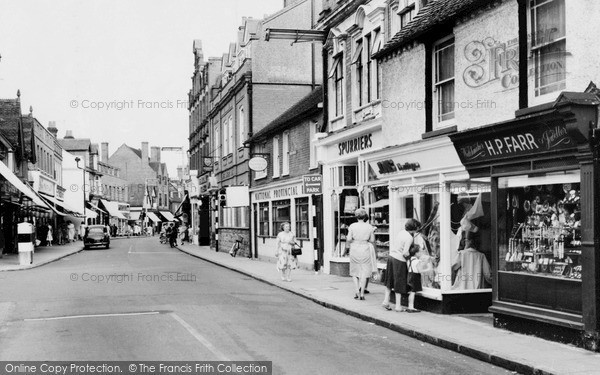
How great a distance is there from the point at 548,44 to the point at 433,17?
3.42 meters

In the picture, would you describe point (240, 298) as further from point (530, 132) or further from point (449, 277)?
point (530, 132)

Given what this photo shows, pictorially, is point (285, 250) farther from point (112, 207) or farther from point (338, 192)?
point (112, 207)

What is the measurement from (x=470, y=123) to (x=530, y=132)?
214 cm

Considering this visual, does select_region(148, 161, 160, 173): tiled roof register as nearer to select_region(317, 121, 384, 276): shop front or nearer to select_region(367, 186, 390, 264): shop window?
select_region(317, 121, 384, 276): shop front

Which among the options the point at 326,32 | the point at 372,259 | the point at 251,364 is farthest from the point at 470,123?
the point at 326,32

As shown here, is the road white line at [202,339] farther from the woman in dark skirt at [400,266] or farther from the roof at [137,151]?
the roof at [137,151]

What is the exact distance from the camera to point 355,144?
20.1m

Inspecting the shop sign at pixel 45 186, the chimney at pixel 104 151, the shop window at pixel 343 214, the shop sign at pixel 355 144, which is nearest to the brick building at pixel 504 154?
the shop sign at pixel 355 144

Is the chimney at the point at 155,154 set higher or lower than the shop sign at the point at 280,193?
higher

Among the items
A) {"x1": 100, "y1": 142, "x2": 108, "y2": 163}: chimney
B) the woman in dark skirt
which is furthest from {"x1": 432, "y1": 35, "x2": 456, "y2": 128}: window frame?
{"x1": 100, "y1": 142, "x2": 108, "y2": 163}: chimney

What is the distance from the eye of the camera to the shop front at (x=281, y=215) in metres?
24.9

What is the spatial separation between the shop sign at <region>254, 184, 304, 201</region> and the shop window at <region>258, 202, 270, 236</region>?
363mm

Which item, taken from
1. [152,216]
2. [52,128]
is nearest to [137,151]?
[152,216]

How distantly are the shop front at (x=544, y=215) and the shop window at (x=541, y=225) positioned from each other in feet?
0.05
